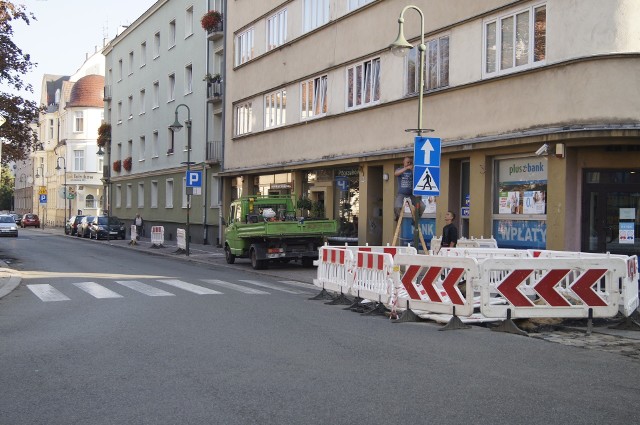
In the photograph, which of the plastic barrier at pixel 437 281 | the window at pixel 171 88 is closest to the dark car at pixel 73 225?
the window at pixel 171 88

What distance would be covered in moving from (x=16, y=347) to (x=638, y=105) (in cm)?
1188

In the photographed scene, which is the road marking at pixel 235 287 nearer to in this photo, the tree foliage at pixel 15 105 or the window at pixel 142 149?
the tree foliage at pixel 15 105

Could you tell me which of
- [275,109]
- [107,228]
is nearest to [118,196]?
[107,228]

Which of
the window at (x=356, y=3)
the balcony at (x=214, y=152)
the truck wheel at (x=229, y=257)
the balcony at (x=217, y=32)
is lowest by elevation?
the truck wheel at (x=229, y=257)

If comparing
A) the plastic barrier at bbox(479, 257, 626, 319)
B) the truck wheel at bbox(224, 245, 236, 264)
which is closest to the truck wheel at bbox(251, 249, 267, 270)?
the truck wheel at bbox(224, 245, 236, 264)

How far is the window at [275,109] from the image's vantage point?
2877cm

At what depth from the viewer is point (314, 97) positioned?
85.7 ft

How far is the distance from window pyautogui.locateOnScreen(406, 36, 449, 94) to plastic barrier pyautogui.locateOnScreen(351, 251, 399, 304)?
26.5 ft

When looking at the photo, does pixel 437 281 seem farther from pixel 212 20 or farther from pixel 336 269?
pixel 212 20

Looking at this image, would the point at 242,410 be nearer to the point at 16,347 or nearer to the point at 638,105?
the point at 16,347

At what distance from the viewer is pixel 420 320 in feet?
36.4

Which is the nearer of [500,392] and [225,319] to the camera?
[500,392]

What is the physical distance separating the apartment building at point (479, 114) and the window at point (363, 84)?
59 millimetres

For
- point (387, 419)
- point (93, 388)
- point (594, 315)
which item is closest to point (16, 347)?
point (93, 388)
